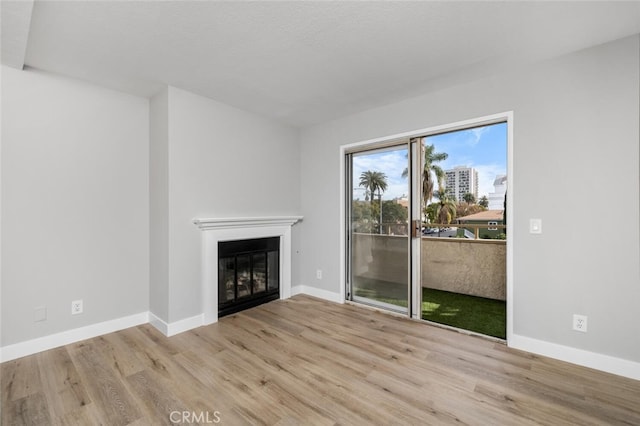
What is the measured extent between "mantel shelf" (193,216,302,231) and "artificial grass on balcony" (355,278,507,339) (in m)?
1.27

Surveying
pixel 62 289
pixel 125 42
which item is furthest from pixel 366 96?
pixel 62 289

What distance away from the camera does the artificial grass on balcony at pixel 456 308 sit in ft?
9.91

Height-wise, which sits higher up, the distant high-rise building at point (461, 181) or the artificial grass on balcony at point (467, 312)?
the distant high-rise building at point (461, 181)

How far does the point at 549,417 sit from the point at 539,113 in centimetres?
221

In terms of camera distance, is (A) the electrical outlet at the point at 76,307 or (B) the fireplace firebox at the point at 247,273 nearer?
(A) the electrical outlet at the point at 76,307

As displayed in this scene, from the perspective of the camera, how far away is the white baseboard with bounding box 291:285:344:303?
3.78 meters

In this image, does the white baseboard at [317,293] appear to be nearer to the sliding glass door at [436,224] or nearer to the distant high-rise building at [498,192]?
the sliding glass door at [436,224]

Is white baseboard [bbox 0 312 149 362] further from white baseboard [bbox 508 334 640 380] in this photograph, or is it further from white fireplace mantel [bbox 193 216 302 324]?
white baseboard [bbox 508 334 640 380]

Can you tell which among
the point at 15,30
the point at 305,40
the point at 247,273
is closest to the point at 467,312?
the point at 247,273

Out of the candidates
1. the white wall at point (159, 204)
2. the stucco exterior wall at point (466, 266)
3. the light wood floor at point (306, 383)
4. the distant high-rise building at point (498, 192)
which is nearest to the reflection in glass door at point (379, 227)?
the light wood floor at point (306, 383)

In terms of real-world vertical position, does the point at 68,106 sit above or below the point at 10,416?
above

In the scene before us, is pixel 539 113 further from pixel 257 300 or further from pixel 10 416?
pixel 10 416

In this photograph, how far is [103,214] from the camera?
2.76 m

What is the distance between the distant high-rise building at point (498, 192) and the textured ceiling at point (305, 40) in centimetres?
141
